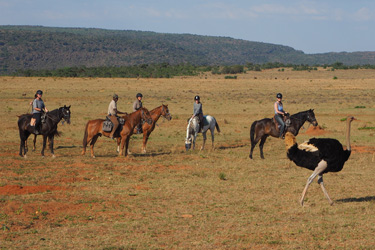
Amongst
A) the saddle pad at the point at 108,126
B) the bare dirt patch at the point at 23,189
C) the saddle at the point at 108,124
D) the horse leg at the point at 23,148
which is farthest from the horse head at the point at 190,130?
the bare dirt patch at the point at 23,189

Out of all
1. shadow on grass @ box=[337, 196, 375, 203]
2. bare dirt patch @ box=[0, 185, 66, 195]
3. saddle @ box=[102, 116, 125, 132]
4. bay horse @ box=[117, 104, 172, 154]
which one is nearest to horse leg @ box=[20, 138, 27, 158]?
saddle @ box=[102, 116, 125, 132]

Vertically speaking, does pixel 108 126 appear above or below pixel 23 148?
above

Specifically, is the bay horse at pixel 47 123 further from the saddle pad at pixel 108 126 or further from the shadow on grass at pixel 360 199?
the shadow on grass at pixel 360 199

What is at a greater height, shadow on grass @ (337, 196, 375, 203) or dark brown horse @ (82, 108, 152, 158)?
dark brown horse @ (82, 108, 152, 158)

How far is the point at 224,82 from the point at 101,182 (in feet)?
185

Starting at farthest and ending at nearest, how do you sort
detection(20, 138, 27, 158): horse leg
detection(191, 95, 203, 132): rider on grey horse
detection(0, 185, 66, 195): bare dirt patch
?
detection(191, 95, 203, 132): rider on grey horse → detection(20, 138, 27, 158): horse leg → detection(0, 185, 66, 195): bare dirt patch

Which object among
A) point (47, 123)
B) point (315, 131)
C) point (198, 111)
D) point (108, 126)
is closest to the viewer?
point (47, 123)

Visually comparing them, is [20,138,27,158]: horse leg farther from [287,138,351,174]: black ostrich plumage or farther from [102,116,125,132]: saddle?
[287,138,351,174]: black ostrich plumage

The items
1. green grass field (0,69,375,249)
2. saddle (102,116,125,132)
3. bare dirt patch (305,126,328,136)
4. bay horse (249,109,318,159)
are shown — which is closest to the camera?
green grass field (0,69,375,249)

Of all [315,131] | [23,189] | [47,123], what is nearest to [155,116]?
[47,123]

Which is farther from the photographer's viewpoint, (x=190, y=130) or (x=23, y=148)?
(x=190, y=130)

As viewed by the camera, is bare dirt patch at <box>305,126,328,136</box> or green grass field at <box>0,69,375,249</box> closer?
green grass field at <box>0,69,375,249</box>

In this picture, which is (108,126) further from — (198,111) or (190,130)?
(198,111)

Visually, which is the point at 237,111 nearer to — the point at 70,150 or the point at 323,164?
the point at 70,150
